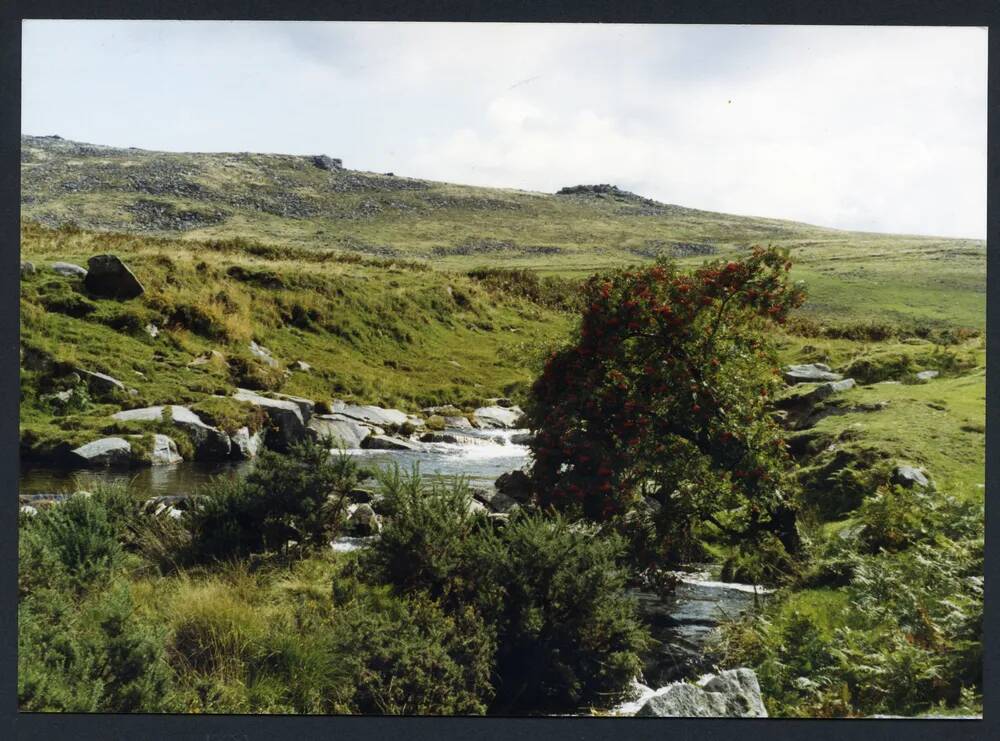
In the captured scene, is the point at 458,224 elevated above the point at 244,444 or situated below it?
above

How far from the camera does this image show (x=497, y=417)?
21.9 ft

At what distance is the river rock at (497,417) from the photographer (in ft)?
21.7

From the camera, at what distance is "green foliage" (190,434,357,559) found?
6195 millimetres

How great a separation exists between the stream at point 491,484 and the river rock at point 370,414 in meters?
0.27

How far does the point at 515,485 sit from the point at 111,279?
150 inches

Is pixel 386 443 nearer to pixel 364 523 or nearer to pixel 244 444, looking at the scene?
pixel 364 523

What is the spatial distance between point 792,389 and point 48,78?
255 inches

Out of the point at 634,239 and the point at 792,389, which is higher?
the point at 634,239

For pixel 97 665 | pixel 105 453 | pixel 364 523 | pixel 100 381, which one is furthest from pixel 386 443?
pixel 97 665

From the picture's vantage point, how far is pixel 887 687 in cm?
550

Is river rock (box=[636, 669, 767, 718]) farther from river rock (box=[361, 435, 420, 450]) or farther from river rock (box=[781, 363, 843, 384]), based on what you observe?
river rock (box=[361, 435, 420, 450])

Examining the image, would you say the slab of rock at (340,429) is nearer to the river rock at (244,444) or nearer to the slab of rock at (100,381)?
the river rock at (244,444)

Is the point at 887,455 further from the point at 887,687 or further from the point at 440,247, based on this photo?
the point at 440,247

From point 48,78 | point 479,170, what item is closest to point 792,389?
point 479,170
